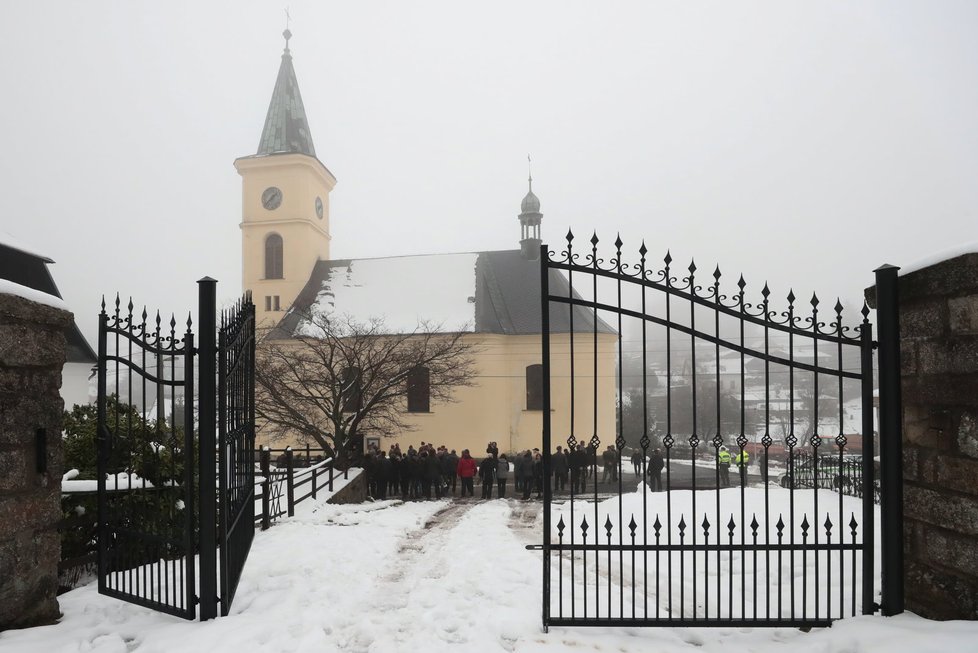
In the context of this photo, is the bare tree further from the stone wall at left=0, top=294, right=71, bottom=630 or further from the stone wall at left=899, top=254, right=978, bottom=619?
the stone wall at left=899, top=254, right=978, bottom=619

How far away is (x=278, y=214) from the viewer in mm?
29859

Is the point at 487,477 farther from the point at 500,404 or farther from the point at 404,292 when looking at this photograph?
the point at 404,292

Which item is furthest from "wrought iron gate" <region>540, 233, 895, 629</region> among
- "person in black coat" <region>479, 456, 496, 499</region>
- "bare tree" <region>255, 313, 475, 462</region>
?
"bare tree" <region>255, 313, 475, 462</region>

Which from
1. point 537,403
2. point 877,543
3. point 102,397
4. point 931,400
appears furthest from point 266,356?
point 931,400

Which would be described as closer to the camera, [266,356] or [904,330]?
[904,330]

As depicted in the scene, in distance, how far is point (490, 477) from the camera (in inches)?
581

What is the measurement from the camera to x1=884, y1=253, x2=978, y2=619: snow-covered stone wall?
389 cm

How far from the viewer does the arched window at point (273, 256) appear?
98.2ft

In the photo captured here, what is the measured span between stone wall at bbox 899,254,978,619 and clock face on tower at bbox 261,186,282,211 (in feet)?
96.2

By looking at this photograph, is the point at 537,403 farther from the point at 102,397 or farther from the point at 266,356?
the point at 102,397

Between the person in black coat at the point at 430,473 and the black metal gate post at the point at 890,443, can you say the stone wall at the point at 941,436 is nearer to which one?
the black metal gate post at the point at 890,443

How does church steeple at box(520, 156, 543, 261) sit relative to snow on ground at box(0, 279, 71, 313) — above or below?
above

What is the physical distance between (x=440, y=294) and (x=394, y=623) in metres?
23.2

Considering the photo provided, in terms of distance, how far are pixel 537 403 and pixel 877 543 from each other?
64.6 ft
